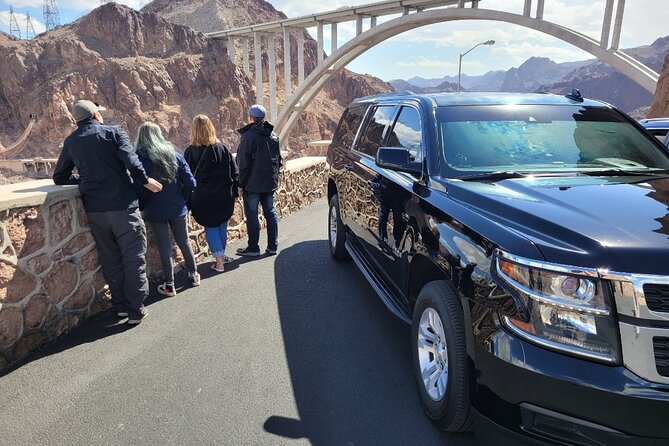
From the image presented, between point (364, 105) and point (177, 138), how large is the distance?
4572 cm

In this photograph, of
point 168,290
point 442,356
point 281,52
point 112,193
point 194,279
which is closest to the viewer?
point 442,356

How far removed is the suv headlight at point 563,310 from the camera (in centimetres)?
166

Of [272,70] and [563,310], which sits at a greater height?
[272,70]

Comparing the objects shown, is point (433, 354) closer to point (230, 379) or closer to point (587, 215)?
point (587, 215)

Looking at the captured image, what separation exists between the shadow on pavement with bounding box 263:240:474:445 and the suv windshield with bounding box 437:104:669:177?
1480 millimetres

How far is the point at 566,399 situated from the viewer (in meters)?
1.66

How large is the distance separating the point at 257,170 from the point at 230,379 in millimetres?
3210

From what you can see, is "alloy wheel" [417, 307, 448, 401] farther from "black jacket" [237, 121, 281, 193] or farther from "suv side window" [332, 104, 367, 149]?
"black jacket" [237, 121, 281, 193]

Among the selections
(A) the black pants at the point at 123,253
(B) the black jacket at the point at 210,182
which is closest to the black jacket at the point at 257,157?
(B) the black jacket at the point at 210,182

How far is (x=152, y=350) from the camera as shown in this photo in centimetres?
349

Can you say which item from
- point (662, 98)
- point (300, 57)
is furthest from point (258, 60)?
point (662, 98)

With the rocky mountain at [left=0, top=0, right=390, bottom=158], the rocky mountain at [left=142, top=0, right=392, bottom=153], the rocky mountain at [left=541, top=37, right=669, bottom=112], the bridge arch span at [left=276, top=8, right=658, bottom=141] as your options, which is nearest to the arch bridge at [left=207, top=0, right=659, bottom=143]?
the bridge arch span at [left=276, top=8, right=658, bottom=141]

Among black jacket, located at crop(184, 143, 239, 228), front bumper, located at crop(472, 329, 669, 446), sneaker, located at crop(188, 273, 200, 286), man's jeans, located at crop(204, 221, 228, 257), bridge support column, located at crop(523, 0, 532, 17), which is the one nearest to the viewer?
front bumper, located at crop(472, 329, 669, 446)

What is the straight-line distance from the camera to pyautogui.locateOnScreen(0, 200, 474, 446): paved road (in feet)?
8.37
